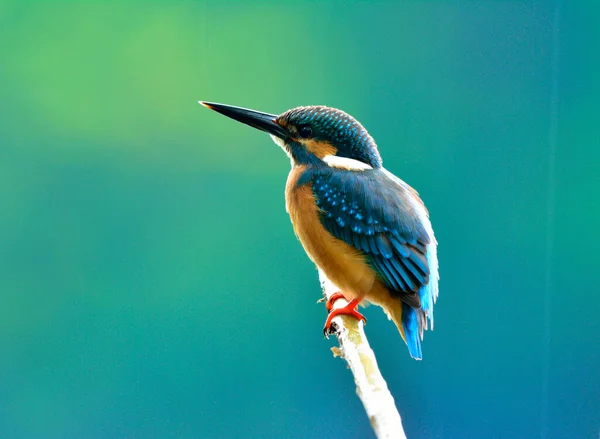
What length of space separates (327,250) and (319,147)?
23 centimetres

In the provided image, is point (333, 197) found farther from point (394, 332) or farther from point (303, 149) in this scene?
point (394, 332)

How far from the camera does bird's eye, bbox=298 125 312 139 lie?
4.59ft

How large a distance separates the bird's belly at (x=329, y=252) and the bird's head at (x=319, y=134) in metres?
0.09

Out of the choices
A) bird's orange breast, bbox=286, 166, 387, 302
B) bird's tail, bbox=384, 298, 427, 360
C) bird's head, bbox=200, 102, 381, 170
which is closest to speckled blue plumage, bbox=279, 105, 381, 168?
bird's head, bbox=200, 102, 381, 170

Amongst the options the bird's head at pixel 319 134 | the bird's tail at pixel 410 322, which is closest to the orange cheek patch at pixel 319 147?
the bird's head at pixel 319 134

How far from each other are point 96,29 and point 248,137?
65cm

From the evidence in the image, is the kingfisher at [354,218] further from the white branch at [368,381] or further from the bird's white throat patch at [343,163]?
the white branch at [368,381]

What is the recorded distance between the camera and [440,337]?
2.17 m

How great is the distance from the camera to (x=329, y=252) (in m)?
1.41

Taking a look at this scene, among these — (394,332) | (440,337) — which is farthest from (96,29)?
(440,337)

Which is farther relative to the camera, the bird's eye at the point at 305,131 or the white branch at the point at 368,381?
the bird's eye at the point at 305,131

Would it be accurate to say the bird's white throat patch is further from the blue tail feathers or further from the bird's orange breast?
the blue tail feathers

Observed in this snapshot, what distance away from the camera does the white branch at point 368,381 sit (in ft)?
2.83

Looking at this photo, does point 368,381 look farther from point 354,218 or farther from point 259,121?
point 259,121
